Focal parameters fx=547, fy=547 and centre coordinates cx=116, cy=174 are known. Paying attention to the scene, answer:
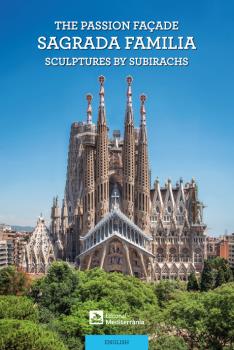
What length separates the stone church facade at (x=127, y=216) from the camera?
2005 inches

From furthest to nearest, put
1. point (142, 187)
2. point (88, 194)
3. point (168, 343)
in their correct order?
point (142, 187), point (88, 194), point (168, 343)

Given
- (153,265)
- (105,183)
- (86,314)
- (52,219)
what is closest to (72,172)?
(52,219)

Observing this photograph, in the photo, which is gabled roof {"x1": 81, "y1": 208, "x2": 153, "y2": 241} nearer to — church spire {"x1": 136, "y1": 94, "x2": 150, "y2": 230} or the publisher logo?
church spire {"x1": 136, "y1": 94, "x2": 150, "y2": 230}

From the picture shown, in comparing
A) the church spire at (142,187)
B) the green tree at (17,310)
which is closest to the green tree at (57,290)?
the green tree at (17,310)

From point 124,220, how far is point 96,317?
27194 millimetres

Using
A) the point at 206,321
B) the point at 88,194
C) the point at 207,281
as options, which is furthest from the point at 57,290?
the point at 88,194

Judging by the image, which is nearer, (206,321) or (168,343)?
(168,343)

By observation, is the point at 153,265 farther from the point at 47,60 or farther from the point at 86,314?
the point at 47,60

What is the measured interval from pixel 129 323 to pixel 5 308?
→ 528 centimetres

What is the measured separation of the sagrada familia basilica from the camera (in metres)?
51.0

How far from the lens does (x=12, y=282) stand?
Answer: 36.2 metres

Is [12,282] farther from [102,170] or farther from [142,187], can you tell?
[142,187]

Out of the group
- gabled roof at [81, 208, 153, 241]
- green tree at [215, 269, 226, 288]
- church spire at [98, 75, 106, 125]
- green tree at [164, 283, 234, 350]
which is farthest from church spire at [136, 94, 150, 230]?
green tree at [164, 283, 234, 350]

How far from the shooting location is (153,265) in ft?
176
